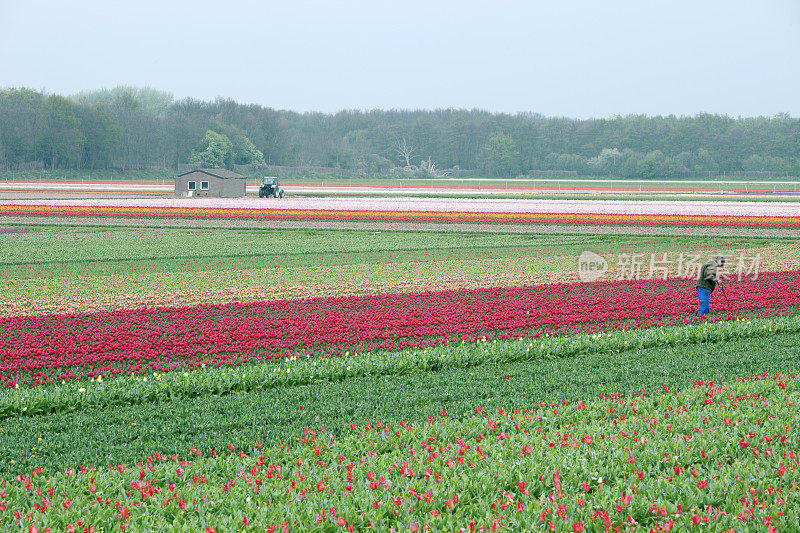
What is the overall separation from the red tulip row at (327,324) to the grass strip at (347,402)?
1861 millimetres

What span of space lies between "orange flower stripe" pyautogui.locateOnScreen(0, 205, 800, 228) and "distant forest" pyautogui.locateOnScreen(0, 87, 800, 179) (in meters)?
73.0

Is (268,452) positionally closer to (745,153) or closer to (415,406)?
(415,406)

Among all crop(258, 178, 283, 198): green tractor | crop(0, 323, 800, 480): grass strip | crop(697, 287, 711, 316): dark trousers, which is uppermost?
crop(258, 178, 283, 198): green tractor

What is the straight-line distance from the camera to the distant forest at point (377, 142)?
124m

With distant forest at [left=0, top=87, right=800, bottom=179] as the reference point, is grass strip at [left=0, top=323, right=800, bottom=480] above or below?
below

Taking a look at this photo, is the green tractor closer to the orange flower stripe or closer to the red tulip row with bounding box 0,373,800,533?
the orange flower stripe

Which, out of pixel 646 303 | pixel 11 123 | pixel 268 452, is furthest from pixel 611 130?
pixel 268 452

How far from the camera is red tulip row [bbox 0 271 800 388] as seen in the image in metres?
12.4

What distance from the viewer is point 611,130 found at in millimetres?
154000

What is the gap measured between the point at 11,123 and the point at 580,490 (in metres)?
133

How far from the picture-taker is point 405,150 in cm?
16038

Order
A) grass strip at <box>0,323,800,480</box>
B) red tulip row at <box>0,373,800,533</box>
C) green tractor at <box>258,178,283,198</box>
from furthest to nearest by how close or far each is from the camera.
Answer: green tractor at <box>258,178,283,198</box>, grass strip at <box>0,323,800,480</box>, red tulip row at <box>0,373,800,533</box>

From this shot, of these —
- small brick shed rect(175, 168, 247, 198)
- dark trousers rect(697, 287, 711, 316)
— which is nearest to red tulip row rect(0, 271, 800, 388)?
dark trousers rect(697, 287, 711, 316)

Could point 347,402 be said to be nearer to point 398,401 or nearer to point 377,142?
point 398,401
